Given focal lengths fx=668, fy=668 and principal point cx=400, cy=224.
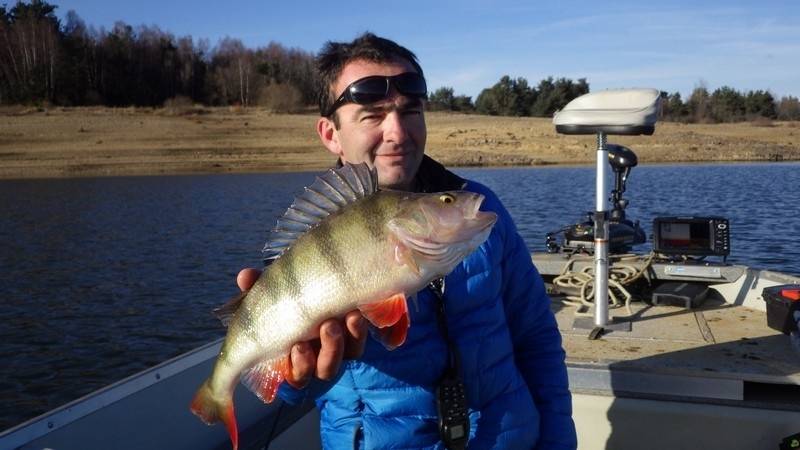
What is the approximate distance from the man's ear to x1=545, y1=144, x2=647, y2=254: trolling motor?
143 inches

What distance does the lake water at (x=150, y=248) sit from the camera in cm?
941

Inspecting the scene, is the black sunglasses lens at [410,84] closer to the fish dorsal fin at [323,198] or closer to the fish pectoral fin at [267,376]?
the fish dorsal fin at [323,198]

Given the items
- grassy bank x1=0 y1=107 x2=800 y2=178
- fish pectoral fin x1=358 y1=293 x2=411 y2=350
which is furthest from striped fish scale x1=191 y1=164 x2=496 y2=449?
grassy bank x1=0 y1=107 x2=800 y2=178

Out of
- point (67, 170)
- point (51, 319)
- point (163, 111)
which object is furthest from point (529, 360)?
point (163, 111)

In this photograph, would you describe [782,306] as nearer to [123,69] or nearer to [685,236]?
[685,236]

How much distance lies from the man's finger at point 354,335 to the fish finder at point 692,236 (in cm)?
419

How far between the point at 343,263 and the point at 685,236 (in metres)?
4.37

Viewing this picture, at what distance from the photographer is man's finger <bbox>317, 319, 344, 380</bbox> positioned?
1904 millimetres

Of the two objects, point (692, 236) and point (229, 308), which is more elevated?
point (229, 308)

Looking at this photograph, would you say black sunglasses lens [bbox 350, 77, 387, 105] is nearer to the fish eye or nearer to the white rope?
the fish eye

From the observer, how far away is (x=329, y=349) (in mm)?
1917

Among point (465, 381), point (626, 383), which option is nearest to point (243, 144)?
point (626, 383)

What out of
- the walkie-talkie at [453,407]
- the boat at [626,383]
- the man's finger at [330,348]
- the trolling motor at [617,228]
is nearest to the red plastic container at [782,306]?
the boat at [626,383]

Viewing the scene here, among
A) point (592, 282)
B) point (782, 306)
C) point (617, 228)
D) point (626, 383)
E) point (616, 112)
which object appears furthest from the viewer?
point (617, 228)
